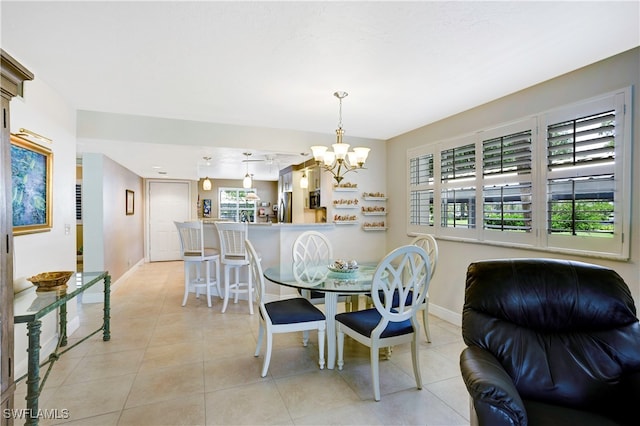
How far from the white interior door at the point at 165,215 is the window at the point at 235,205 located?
1.16 metres

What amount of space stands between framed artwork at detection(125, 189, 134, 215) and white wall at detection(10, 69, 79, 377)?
2.90 m

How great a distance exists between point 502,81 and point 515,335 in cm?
220

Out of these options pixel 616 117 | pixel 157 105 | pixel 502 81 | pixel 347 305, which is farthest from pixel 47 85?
pixel 616 117

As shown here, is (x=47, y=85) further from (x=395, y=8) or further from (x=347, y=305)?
(x=347, y=305)

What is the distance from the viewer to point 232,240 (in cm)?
416

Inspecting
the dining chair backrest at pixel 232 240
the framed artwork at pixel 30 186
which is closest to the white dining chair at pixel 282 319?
the dining chair backrest at pixel 232 240

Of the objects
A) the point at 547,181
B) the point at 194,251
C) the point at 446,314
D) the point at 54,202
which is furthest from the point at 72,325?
the point at 547,181

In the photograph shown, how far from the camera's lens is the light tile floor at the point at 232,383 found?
6.53ft

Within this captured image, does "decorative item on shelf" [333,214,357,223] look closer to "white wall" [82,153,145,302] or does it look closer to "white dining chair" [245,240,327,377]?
"white dining chair" [245,240,327,377]

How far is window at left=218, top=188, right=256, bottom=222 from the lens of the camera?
9.14 metres

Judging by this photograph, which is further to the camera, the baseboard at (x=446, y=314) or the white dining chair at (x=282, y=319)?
the baseboard at (x=446, y=314)

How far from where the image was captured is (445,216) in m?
3.85

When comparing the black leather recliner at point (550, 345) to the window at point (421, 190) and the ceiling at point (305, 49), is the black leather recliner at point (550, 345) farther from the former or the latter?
the window at point (421, 190)

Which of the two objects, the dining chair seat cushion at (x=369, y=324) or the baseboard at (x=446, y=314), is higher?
the dining chair seat cushion at (x=369, y=324)
